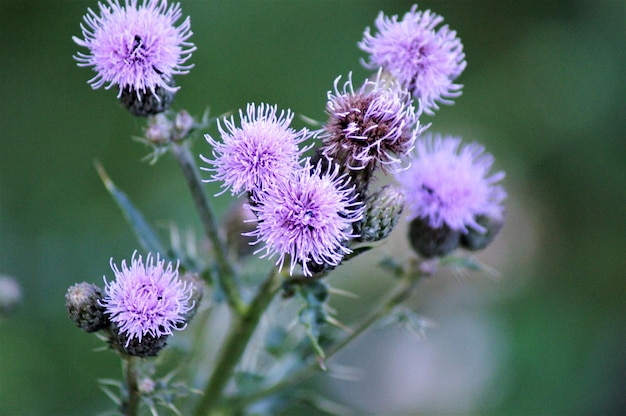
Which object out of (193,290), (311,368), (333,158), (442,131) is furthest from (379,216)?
(442,131)

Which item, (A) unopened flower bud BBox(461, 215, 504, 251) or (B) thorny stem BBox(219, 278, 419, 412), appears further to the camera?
(A) unopened flower bud BBox(461, 215, 504, 251)

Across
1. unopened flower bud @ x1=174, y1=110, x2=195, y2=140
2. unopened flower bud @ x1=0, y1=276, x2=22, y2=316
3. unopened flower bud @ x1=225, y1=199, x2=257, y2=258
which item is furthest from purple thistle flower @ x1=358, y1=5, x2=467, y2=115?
unopened flower bud @ x1=0, y1=276, x2=22, y2=316

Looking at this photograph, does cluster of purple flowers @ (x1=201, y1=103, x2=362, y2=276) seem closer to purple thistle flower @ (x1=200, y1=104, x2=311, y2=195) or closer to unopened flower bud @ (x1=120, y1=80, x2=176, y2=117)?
purple thistle flower @ (x1=200, y1=104, x2=311, y2=195)

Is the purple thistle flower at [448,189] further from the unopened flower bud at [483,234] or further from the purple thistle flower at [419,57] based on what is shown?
the purple thistle flower at [419,57]

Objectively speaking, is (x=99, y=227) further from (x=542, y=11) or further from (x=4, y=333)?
(x=542, y=11)

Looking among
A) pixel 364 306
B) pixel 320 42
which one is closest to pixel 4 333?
pixel 364 306

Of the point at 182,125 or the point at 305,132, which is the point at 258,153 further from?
the point at 182,125

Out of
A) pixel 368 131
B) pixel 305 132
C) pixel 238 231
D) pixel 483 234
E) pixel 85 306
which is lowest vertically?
pixel 85 306
